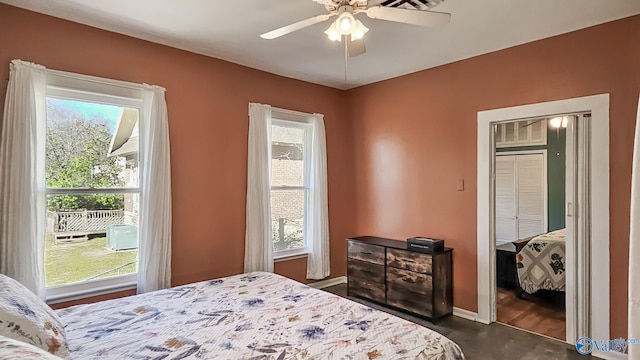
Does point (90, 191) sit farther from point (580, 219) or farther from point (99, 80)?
point (580, 219)

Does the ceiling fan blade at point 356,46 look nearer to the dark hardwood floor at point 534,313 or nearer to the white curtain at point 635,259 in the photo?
the white curtain at point 635,259

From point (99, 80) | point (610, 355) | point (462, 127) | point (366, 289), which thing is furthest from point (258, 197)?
point (610, 355)

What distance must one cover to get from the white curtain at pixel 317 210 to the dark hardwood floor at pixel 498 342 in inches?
49.1

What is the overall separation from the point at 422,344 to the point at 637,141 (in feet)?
4.17

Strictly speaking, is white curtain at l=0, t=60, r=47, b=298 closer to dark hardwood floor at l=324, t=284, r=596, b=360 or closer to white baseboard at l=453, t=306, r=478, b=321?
dark hardwood floor at l=324, t=284, r=596, b=360

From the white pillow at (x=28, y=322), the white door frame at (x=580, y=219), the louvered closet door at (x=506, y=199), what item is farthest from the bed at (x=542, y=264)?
the white pillow at (x=28, y=322)

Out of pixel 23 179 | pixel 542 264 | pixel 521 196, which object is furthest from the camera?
pixel 521 196

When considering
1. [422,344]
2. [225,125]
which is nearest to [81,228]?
[225,125]

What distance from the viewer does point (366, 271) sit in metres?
4.02

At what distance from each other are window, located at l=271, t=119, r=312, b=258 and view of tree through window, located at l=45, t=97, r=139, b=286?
1.51 meters

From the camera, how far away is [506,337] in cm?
315

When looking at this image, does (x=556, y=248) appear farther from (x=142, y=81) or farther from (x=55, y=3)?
(x=55, y=3)

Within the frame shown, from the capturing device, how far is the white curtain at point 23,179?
7.90ft

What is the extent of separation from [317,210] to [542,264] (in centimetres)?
259
